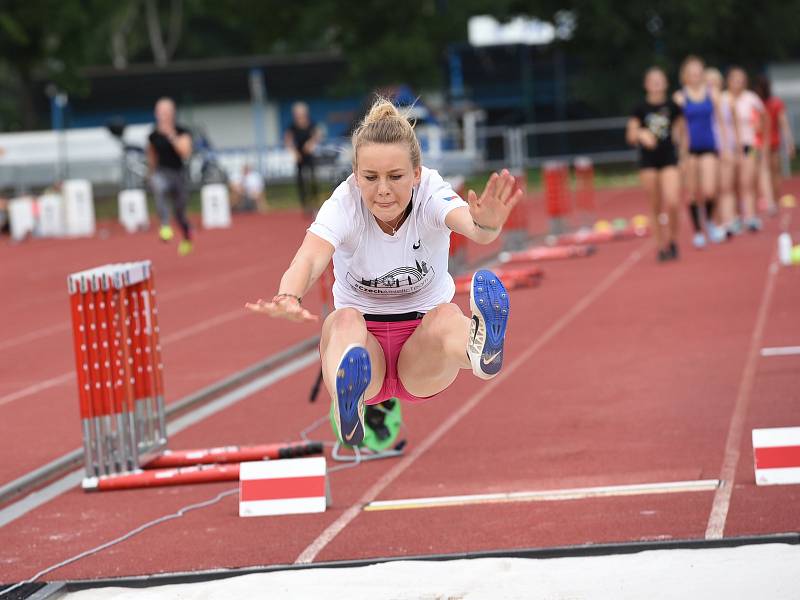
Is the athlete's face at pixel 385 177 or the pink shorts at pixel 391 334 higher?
the athlete's face at pixel 385 177

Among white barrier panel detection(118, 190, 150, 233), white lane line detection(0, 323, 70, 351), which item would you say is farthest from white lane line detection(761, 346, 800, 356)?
white barrier panel detection(118, 190, 150, 233)

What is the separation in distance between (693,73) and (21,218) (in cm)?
1616

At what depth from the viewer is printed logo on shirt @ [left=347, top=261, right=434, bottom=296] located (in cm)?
572

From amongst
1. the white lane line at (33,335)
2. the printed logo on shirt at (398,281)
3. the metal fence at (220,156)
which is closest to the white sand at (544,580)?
the printed logo on shirt at (398,281)

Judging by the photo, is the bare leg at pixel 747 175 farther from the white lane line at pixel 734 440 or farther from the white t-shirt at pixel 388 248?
the white t-shirt at pixel 388 248

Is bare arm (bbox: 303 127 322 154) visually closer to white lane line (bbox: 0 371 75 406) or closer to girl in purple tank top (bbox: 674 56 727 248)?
girl in purple tank top (bbox: 674 56 727 248)

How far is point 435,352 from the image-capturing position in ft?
19.0

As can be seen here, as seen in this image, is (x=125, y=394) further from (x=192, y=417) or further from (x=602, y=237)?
(x=602, y=237)

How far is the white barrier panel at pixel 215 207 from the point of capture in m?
28.5

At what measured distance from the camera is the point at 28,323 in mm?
15438

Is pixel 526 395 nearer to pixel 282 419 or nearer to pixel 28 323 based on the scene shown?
pixel 282 419

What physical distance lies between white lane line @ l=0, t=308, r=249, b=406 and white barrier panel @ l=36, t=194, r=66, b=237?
14.3 m

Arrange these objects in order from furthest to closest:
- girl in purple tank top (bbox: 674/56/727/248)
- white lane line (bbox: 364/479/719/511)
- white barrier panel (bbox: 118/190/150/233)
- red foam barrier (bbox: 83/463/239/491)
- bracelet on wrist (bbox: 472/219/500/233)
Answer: white barrier panel (bbox: 118/190/150/233) → girl in purple tank top (bbox: 674/56/727/248) → red foam barrier (bbox: 83/463/239/491) → white lane line (bbox: 364/479/719/511) → bracelet on wrist (bbox: 472/219/500/233)

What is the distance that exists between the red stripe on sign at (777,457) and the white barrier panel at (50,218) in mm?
23666
